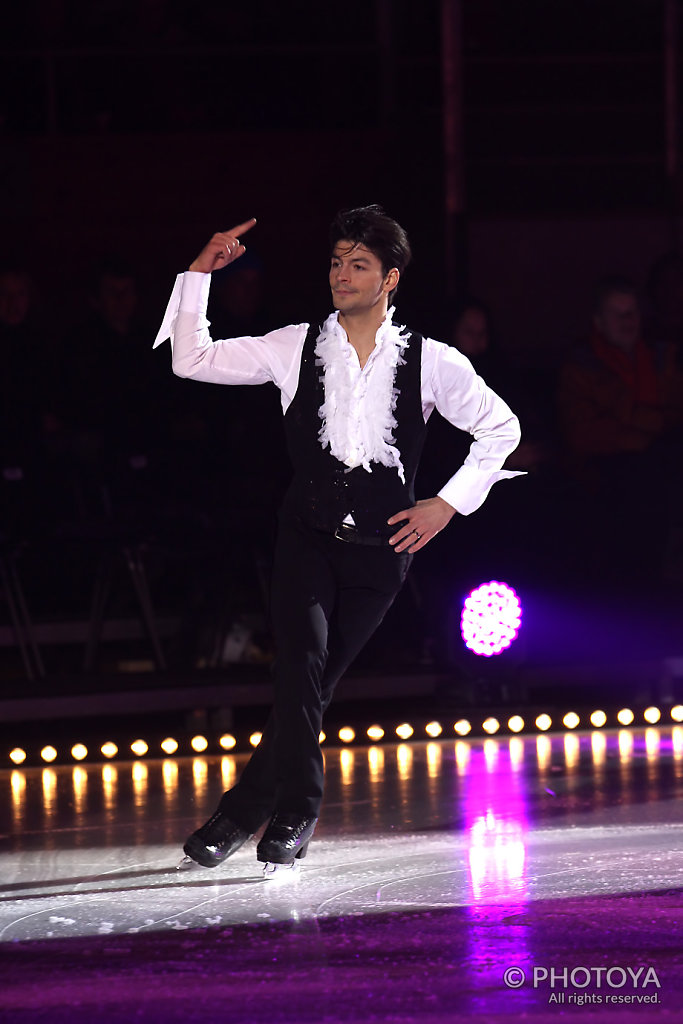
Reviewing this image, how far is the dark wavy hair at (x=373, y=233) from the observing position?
3848mm

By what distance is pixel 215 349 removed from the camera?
3814 millimetres

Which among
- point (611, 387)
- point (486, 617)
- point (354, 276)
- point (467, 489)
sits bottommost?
point (486, 617)

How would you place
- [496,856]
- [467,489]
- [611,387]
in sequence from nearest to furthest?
1. [467,489]
2. [496,856]
3. [611,387]

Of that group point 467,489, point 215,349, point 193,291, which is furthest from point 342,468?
point 193,291

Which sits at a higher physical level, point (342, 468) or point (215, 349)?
point (215, 349)

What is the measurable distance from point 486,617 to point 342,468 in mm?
2328

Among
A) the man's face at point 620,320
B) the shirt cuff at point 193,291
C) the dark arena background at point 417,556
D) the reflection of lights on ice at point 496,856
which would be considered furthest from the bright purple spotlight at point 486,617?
the shirt cuff at point 193,291

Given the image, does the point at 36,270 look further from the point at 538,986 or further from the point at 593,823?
the point at 538,986

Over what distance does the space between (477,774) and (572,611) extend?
1.10 meters

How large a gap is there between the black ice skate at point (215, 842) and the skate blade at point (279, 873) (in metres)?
0.10

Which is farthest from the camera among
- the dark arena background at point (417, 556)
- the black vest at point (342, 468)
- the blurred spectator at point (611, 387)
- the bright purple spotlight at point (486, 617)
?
the blurred spectator at point (611, 387)

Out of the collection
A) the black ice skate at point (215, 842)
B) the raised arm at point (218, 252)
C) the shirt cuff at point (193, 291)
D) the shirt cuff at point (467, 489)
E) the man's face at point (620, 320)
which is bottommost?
the black ice skate at point (215, 842)

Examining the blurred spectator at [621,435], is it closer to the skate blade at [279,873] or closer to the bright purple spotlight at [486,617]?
the bright purple spotlight at [486,617]

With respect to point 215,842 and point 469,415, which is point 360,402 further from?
point 215,842
